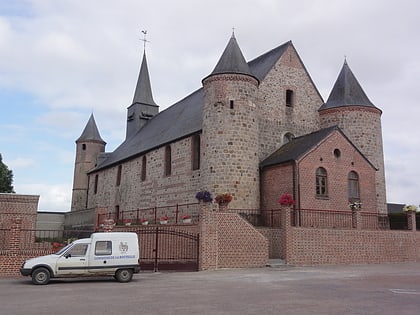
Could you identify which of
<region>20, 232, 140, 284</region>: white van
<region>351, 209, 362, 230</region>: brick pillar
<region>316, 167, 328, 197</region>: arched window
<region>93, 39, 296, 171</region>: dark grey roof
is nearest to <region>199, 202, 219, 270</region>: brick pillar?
<region>20, 232, 140, 284</region>: white van

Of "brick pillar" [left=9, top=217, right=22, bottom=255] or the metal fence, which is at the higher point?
the metal fence

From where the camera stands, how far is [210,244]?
17.8 m

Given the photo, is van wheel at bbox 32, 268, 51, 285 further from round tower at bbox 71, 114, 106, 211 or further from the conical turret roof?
round tower at bbox 71, 114, 106, 211

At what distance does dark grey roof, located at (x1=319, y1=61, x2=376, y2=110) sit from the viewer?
2902cm

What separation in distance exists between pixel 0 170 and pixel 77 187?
7.71 metres

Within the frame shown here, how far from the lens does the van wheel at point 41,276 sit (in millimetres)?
13305

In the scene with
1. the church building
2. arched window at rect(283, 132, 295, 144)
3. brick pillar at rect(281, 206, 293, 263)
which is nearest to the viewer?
brick pillar at rect(281, 206, 293, 263)

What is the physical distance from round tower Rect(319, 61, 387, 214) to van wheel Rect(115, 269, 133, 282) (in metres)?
18.6

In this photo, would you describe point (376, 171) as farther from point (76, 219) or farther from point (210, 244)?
point (76, 219)

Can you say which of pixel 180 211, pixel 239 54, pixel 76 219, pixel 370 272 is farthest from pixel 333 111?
pixel 76 219

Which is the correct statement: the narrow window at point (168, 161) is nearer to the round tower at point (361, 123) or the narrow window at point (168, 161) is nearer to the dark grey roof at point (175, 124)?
the dark grey roof at point (175, 124)

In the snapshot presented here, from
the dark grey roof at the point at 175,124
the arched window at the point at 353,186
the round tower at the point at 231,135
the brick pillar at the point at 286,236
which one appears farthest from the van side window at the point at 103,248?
the arched window at the point at 353,186

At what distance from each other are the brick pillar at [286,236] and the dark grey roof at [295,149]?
167 inches

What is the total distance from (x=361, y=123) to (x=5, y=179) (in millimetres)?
31790
